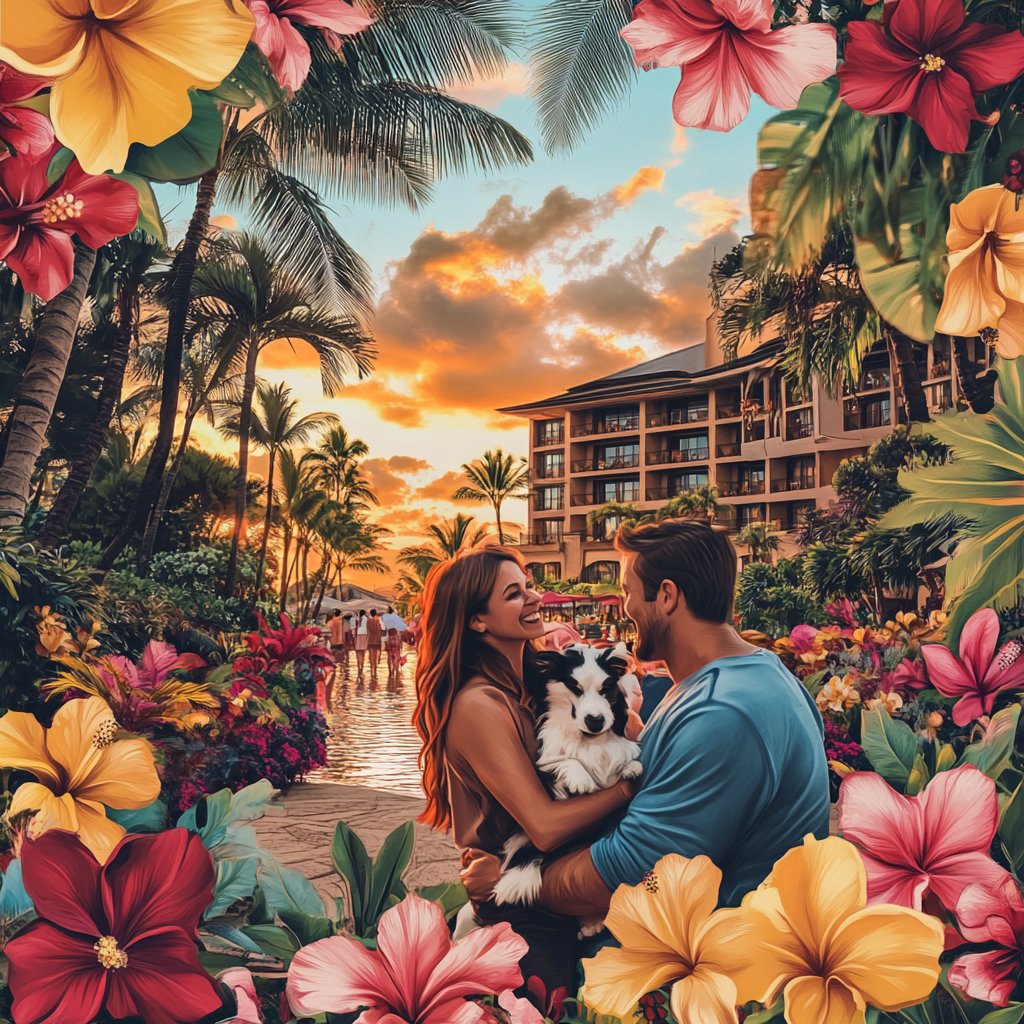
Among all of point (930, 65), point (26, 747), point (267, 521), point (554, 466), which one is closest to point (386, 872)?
point (26, 747)

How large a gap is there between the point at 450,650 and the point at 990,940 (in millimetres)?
960

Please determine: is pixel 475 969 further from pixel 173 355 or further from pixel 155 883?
pixel 173 355

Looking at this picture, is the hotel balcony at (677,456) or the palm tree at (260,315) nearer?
the palm tree at (260,315)

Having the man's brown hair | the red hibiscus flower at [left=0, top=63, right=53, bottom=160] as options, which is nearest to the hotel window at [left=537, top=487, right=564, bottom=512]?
the man's brown hair

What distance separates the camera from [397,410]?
4.17 ft

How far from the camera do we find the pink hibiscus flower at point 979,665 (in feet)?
3.80

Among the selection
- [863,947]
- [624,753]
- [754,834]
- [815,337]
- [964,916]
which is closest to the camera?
[863,947]

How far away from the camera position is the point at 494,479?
1314mm

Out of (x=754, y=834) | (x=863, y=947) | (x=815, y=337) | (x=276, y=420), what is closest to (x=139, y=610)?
(x=276, y=420)

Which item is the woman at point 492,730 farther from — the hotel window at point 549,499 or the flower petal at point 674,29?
the flower petal at point 674,29

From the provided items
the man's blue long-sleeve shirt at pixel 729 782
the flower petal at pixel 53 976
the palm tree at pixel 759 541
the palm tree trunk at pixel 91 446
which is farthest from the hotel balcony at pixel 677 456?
the flower petal at pixel 53 976

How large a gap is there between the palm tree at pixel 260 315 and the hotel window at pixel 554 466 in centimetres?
40

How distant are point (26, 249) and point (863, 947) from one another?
4.35 ft

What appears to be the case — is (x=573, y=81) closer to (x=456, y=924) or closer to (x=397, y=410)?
(x=397, y=410)
